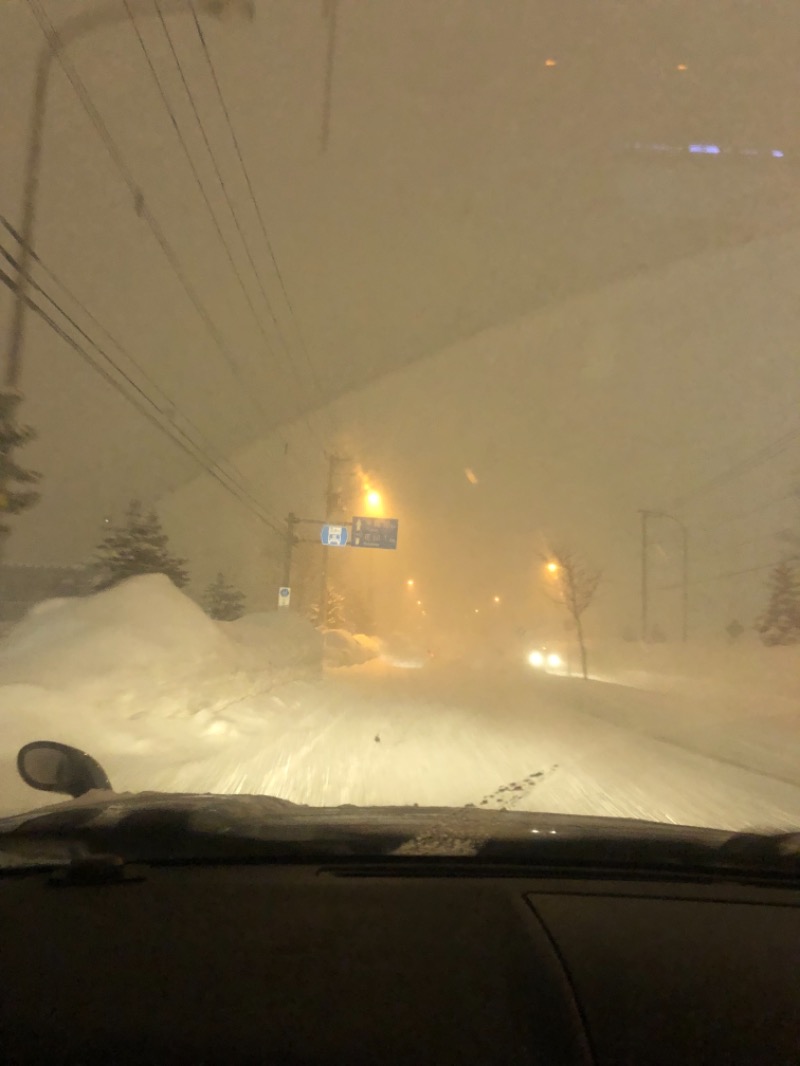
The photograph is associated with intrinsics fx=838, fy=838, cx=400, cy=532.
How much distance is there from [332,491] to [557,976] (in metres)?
42.1

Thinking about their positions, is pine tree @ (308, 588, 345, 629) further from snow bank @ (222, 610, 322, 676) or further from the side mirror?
the side mirror

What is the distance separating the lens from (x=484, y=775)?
9.67m

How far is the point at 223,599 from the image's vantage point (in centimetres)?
6169

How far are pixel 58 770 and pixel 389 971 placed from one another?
2795 millimetres

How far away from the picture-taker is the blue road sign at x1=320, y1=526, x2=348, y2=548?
36.7 metres

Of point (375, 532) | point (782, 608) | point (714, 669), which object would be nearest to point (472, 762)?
point (375, 532)

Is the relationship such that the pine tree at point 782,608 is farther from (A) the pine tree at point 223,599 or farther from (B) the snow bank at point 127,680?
(B) the snow bank at point 127,680

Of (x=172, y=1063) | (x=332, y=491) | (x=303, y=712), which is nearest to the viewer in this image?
(x=172, y=1063)

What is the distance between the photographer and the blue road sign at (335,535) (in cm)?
3672

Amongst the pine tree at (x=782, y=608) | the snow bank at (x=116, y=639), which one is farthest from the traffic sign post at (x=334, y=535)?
the pine tree at (x=782, y=608)

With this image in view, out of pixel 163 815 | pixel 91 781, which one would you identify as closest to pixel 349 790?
pixel 91 781

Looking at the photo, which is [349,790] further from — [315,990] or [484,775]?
[315,990]

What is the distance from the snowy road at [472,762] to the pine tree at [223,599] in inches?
1669

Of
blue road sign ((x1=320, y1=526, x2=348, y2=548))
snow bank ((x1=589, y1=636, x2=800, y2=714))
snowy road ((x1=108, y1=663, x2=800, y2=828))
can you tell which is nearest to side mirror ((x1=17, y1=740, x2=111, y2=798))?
snowy road ((x1=108, y1=663, x2=800, y2=828))
